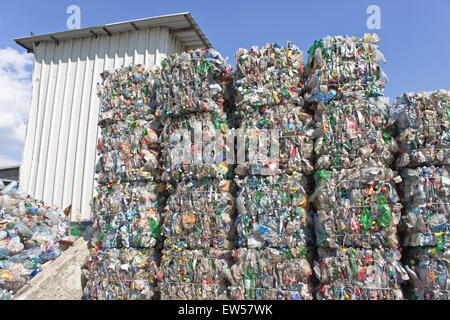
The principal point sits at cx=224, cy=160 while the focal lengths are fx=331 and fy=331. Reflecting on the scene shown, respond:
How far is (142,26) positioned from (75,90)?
1.81 meters

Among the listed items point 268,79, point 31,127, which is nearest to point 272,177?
point 268,79

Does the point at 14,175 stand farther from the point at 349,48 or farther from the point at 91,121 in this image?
the point at 349,48

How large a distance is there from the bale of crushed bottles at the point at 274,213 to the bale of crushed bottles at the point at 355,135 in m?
0.32

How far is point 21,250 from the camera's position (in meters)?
3.95

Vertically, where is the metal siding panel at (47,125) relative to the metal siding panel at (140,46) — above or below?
below

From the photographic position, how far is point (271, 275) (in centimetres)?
264

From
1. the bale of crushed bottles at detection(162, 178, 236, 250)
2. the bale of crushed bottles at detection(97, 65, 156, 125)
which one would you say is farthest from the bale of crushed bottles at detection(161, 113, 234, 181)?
the bale of crushed bottles at detection(97, 65, 156, 125)

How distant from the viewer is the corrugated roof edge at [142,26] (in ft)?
18.8

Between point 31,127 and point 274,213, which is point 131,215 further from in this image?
point 31,127

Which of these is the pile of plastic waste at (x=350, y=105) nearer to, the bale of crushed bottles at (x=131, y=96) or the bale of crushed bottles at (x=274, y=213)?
the bale of crushed bottles at (x=274, y=213)

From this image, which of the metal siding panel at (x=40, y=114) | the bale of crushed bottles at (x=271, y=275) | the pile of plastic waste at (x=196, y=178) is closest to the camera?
the bale of crushed bottles at (x=271, y=275)

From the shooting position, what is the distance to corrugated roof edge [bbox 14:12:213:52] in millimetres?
5738

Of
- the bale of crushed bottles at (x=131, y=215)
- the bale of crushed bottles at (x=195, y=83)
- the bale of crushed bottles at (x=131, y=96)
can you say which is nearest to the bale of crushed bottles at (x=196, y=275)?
the bale of crushed bottles at (x=131, y=215)
